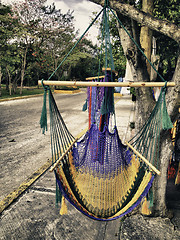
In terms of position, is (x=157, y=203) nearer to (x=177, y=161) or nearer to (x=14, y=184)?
(x=177, y=161)

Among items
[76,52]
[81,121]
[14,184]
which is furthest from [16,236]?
[76,52]

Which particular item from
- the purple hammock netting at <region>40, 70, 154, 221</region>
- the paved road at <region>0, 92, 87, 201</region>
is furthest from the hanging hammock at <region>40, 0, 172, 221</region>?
the paved road at <region>0, 92, 87, 201</region>

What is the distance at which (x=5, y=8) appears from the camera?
11.8 m

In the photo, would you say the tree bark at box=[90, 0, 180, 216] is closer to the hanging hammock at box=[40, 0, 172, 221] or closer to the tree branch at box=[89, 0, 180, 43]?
the tree branch at box=[89, 0, 180, 43]

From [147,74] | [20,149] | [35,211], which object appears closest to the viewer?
[147,74]

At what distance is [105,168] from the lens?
2357 mm

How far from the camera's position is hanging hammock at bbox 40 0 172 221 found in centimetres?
185

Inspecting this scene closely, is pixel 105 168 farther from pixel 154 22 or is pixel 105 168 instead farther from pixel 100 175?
pixel 154 22

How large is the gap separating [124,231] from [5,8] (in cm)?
1381

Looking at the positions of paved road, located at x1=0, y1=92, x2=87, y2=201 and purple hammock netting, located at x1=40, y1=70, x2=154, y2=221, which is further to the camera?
paved road, located at x1=0, y1=92, x2=87, y2=201

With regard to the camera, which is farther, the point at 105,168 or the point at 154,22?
the point at 105,168

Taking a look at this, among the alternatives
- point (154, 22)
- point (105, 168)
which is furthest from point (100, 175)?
point (154, 22)

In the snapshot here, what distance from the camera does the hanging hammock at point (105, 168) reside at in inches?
72.7

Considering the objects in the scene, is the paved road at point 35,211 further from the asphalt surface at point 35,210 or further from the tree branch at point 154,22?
the tree branch at point 154,22
